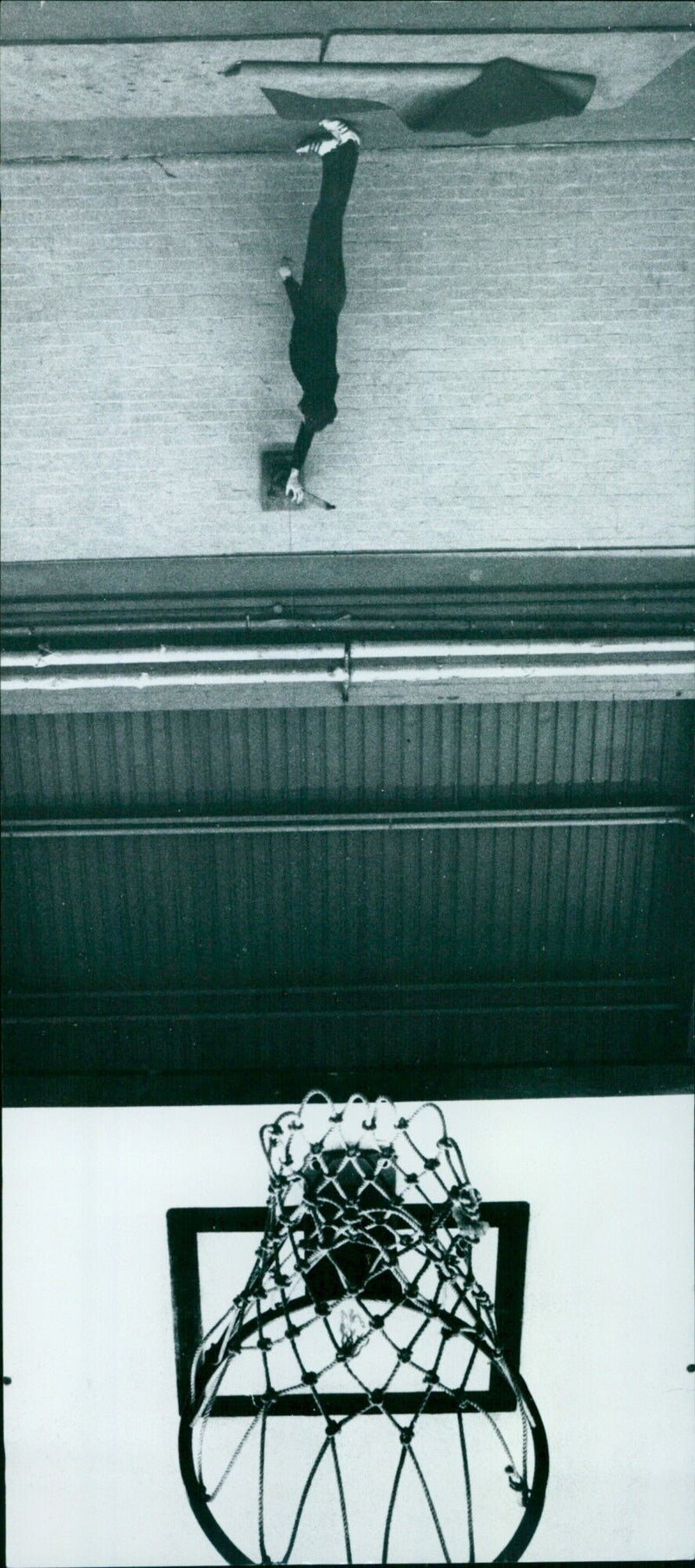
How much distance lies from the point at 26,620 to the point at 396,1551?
6.78m

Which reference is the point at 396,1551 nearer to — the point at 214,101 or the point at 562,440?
the point at 562,440

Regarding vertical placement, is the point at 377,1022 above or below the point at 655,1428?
above

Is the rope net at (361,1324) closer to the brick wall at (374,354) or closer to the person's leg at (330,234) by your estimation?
the brick wall at (374,354)

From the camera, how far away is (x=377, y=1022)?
26.3 feet

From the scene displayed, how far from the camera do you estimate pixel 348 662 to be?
6.89m

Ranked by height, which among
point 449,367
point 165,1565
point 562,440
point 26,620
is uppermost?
point 449,367

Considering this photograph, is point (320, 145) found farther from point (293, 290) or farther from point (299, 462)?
point (299, 462)

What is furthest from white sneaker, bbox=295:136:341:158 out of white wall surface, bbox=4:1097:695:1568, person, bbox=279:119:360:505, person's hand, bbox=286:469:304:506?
white wall surface, bbox=4:1097:695:1568

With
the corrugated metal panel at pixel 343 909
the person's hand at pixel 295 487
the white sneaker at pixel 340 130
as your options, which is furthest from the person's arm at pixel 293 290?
the corrugated metal panel at pixel 343 909

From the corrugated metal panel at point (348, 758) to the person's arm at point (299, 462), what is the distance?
1690 millimetres

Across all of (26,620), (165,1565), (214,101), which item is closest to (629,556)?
(214,101)

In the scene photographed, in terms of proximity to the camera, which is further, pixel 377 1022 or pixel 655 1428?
pixel 377 1022

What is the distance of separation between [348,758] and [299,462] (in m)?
2.27

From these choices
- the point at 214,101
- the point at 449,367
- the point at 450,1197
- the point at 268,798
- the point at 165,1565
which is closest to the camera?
the point at 450,1197
